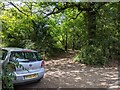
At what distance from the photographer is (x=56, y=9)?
12102 mm

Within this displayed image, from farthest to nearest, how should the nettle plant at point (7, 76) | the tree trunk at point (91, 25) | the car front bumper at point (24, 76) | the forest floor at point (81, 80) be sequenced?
the tree trunk at point (91, 25)
the forest floor at point (81, 80)
the car front bumper at point (24, 76)
the nettle plant at point (7, 76)

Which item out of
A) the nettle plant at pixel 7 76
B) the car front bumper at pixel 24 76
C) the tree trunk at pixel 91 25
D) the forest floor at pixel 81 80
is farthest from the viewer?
the tree trunk at pixel 91 25

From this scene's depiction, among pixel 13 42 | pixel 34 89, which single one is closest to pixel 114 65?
pixel 34 89

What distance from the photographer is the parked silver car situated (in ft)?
17.7

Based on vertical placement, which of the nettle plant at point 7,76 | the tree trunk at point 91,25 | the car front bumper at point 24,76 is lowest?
the car front bumper at point 24,76

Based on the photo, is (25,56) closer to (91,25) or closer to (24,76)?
(24,76)

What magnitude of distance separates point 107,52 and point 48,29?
15.0 feet

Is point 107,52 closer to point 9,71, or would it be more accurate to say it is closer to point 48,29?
point 48,29

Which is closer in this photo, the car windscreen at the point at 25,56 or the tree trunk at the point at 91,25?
the car windscreen at the point at 25,56

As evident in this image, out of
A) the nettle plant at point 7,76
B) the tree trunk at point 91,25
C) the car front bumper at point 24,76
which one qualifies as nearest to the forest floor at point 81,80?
the car front bumper at point 24,76

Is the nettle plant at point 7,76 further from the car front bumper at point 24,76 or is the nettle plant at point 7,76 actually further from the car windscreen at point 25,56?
the car windscreen at point 25,56

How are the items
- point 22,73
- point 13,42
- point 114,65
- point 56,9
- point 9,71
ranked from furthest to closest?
point 13,42
point 56,9
point 114,65
point 22,73
point 9,71

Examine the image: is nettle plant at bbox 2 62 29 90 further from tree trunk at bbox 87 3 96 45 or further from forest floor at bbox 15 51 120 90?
tree trunk at bbox 87 3 96 45

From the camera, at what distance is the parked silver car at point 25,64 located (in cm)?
541
